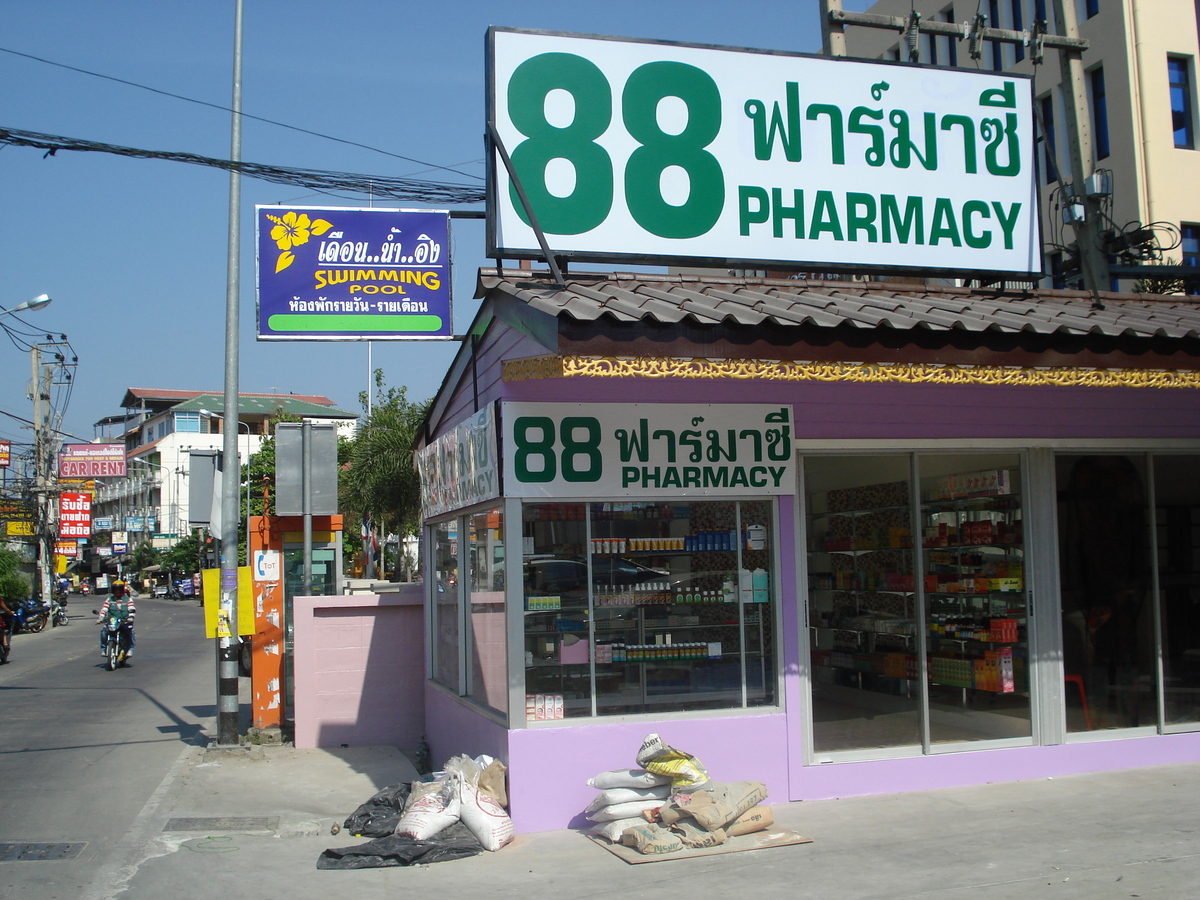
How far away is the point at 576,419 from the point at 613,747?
2.36 metres

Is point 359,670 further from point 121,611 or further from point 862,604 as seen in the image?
point 121,611

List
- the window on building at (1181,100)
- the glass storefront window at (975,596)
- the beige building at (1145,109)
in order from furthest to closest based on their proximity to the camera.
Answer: the window on building at (1181,100) → the beige building at (1145,109) → the glass storefront window at (975,596)

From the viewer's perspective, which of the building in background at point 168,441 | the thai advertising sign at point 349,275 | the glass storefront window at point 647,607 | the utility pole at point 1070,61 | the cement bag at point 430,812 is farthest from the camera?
the building in background at point 168,441

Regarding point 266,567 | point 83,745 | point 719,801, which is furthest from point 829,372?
point 83,745

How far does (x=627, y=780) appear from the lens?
6738 mm

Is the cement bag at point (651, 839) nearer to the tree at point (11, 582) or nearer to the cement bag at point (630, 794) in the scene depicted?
the cement bag at point (630, 794)

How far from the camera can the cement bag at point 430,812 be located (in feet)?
21.7

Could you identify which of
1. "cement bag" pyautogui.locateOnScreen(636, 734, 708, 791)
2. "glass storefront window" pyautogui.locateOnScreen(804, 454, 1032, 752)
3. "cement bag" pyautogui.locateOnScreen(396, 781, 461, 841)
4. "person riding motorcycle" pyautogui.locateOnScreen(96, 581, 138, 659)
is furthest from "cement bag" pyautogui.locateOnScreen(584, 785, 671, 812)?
"person riding motorcycle" pyautogui.locateOnScreen(96, 581, 138, 659)

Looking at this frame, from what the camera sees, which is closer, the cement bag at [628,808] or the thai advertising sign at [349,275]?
the cement bag at [628,808]

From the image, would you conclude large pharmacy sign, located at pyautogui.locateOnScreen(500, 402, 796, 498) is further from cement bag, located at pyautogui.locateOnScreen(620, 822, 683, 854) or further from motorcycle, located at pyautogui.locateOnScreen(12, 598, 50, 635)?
motorcycle, located at pyautogui.locateOnScreen(12, 598, 50, 635)

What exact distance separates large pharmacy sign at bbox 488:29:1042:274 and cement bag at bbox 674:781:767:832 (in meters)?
4.11

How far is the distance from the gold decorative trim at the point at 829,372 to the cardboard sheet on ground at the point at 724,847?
299 cm

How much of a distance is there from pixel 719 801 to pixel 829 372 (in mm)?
2930

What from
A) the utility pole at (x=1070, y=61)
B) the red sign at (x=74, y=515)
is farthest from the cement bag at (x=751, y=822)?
the red sign at (x=74, y=515)
